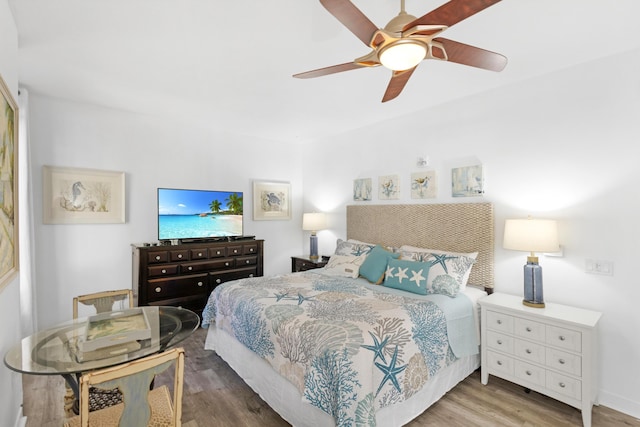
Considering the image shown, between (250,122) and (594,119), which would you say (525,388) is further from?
(250,122)

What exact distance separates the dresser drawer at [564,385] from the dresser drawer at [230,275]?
11.3 ft

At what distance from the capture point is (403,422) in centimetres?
201

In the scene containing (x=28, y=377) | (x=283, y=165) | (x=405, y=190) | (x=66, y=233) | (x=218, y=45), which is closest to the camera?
(x=218, y=45)

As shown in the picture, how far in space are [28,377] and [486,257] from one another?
4256 millimetres

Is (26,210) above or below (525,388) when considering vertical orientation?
above

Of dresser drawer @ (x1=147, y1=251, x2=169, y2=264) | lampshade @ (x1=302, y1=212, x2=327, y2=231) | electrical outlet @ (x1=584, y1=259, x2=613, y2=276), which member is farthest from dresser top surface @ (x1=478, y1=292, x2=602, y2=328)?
dresser drawer @ (x1=147, y1=251, x2=169, y2=264)

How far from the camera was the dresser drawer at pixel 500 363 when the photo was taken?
8.17ft

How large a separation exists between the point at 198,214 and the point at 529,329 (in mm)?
3928

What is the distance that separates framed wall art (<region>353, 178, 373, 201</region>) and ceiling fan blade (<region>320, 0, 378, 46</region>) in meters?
2.82

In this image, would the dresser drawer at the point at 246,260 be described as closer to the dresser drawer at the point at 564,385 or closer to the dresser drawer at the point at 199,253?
the dresser drawer at the point at 199,253

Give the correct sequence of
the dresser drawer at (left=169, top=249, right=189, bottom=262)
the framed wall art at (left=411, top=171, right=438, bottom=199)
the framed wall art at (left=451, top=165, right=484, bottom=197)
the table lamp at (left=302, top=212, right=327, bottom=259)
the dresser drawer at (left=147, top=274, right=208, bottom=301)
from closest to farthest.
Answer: the framed wall art at (left=451, top=165, right=484, bottom=197)
the framed wall art at (left=411, top=171, right=438, bottom=199)
the dresser drawer at (left=147, top=274, right=208, bottom=301)
the dresser drawer at (left=169, top=249, right=189, bottom=262)
the table lamp at (left=302, top=212, right=327, bottom=259)

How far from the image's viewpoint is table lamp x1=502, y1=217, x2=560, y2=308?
2443mm

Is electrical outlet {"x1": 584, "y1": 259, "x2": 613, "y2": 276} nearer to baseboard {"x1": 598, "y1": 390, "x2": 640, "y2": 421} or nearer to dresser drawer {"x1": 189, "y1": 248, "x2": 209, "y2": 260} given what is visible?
baseboard {"x1": 598, "y1": 390, "x2": 640, "y2": 421}

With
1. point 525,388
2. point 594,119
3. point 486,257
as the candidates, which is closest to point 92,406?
point 525,388
